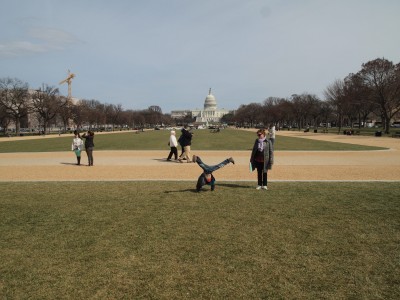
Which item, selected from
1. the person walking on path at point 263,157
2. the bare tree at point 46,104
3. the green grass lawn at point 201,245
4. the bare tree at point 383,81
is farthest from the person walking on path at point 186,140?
the bare tree at point 46,104

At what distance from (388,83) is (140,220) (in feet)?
182

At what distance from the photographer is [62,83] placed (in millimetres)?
155500

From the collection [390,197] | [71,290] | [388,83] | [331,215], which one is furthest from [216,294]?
[388,83]

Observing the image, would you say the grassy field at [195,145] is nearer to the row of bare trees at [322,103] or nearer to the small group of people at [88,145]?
the small group of people at [88,145]

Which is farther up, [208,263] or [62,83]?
[62,83]

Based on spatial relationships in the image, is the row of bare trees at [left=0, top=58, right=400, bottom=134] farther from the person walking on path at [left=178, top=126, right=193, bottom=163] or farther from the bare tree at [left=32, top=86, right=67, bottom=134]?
the person walking on path at [left=178, top=126, right=193, bottom=163]

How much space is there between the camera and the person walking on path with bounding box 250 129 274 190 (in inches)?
411

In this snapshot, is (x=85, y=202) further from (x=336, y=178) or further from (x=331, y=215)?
(x=336, y=178)

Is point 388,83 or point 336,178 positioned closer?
point 336,178

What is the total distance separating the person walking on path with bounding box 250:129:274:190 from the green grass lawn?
2.70 ft

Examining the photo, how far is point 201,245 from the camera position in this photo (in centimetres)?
595

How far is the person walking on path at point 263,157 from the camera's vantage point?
34.3 ft

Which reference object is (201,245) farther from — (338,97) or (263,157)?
(338,97)

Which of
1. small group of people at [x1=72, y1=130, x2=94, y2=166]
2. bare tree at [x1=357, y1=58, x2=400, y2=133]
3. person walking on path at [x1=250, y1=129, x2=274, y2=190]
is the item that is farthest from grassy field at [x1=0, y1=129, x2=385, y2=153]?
bare tree at [x1=357, y1=58, x2=400, y2=133]
